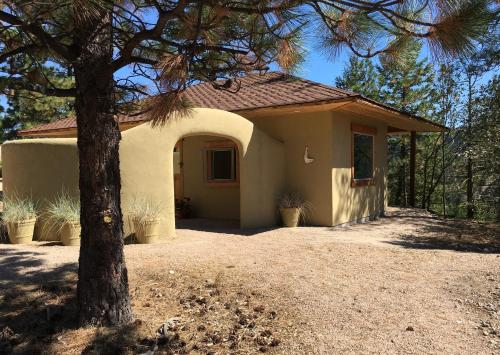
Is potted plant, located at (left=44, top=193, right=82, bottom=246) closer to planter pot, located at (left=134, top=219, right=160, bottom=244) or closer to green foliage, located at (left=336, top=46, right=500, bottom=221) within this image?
planter pot, located at (left=134, top=219, right=160, bottom=244)

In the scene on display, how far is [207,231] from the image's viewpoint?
9.47 meters

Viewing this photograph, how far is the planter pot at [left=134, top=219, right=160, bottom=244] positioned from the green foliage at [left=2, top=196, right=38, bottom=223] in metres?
1.95

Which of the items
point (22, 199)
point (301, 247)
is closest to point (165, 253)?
point (301, 247)

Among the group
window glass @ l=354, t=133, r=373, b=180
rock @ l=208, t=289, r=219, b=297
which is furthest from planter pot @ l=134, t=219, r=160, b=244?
window glass @ l=354, t=133, r=373, b=180

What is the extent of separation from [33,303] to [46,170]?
418cm

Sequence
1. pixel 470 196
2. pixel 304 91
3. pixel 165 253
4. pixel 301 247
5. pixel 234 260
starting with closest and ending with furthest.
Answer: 1. pixel 234 260
2. pixel 165 253
3. pixel 301 247
4. pixel 304 91
5. pixel 470 196

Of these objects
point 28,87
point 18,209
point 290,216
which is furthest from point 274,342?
point 290,216

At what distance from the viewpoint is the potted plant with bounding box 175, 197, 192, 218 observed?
478 inches

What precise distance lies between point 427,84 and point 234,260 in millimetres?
19057

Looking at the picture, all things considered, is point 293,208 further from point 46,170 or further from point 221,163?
point 46,170

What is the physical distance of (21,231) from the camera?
7.70 metres

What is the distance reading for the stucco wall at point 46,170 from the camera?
8.23 m

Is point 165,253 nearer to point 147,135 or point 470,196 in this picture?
point 147,135

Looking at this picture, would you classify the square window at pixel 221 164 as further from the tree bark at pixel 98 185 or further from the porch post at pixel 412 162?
the tree bark at pixel 98 185
